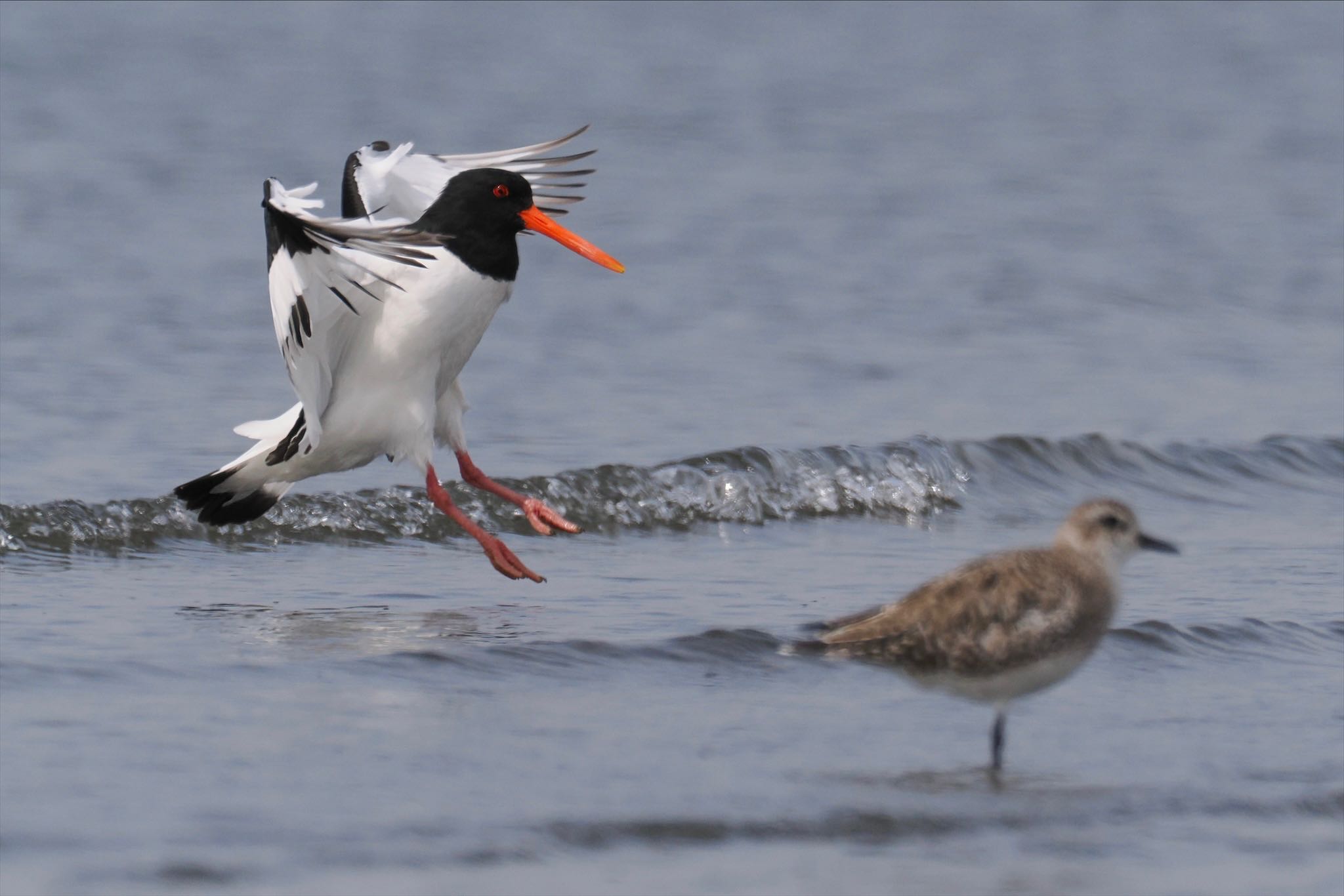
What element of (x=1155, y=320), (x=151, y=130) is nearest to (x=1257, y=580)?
(x=1155, y=320)

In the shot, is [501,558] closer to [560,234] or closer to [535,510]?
[535,510]

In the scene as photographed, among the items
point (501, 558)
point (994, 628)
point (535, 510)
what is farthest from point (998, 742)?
point (535, 510)

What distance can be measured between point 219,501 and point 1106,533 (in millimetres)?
4343

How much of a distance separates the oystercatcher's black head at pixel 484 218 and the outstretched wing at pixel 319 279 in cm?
17

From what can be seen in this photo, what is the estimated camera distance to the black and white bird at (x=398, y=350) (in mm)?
8656

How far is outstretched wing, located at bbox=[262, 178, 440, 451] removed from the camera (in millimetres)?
7723

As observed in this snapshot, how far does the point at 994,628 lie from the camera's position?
20.1 feet

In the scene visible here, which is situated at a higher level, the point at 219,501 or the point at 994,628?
the point at 219,501

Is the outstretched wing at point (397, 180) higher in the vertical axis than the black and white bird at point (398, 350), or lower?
higher

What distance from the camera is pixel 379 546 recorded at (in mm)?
9922

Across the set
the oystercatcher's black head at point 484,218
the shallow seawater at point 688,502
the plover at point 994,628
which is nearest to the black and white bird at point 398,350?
the oystercatcher's black head at point 484,218

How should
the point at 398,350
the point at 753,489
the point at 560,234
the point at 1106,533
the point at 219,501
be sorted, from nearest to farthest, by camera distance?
1. the point at 1106,533
2. the point at 398,350
3. the point at 219,501
4. the point at 560,234
5. the point at 753,489

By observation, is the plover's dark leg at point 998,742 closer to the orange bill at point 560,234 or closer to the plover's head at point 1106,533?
the plover's head at point 1106,533

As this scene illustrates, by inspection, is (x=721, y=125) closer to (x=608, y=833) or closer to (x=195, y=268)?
(x=195, y=268)
